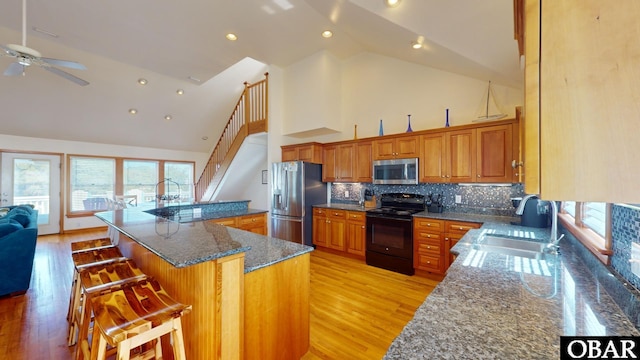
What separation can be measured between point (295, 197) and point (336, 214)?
852 mm

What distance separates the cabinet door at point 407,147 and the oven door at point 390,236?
1.04m

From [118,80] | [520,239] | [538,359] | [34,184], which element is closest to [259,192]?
[118,80]

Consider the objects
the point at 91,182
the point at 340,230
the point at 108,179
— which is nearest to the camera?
the point at 340,230

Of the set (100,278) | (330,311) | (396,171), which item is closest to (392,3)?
(396,171)

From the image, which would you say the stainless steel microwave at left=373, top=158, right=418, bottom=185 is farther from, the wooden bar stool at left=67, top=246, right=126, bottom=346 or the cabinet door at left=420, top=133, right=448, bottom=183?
the wooden bar stool at left=67, top=246, right=126, bottom=346

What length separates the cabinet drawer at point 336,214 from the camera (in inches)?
165

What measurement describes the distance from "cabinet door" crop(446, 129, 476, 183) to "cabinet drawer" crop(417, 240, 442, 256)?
0.95 metres

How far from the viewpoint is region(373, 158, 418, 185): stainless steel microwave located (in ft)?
12.1

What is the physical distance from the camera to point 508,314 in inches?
36.5

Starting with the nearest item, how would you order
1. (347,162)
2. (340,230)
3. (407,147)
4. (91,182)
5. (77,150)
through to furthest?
(407,147), (340,230), (347,162), (77,150), (91,182)

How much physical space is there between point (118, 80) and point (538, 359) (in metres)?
7.47

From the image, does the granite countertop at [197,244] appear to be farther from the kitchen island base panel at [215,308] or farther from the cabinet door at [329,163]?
the cabinet door at [329,163]

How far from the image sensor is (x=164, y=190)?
7957 millimetres

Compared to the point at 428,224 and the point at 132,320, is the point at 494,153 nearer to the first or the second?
the point at 428,224
